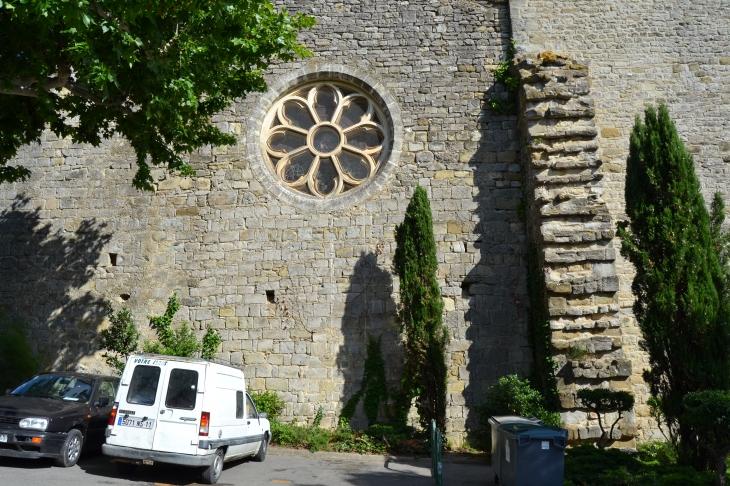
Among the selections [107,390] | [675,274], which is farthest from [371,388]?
[675,274]

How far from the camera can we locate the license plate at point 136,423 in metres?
6.70

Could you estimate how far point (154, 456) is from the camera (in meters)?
6.56

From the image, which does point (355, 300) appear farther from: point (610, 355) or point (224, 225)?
point (610, 355)

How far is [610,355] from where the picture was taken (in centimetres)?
876

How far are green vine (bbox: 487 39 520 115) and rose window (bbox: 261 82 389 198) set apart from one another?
2058 mm

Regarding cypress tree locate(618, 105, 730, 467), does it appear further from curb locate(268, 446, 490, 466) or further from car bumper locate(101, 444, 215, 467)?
car bumper locate(101, 444, 215, 467)

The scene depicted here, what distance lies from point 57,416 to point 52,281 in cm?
490

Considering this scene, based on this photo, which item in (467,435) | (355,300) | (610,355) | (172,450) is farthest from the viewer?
(355,300)

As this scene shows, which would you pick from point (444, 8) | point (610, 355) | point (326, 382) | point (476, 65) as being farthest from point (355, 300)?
point (444, 8)

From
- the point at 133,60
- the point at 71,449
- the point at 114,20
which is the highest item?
the point at 114,20

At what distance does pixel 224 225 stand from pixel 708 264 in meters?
7.63

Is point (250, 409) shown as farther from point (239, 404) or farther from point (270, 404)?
point (270, 404)

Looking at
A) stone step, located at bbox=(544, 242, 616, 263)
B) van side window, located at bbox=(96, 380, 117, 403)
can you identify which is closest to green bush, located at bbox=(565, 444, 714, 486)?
stone step, located at bbox=(544, 242, 616, 263)

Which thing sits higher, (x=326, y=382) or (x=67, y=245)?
(x=67, y=245)
